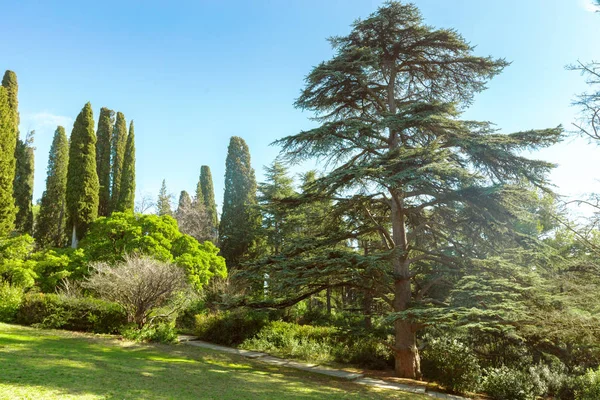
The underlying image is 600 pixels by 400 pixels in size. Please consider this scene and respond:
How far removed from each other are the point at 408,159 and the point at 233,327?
11109 millimetres

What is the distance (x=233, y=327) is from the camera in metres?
16.4

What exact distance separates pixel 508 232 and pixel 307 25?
27.7 feet

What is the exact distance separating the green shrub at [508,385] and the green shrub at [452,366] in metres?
0.35

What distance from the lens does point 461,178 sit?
9.55 m

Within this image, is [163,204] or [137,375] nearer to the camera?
[137,375]

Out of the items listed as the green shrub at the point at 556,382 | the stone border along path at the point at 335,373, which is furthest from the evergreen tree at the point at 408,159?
the green shrub at the point at 556,382

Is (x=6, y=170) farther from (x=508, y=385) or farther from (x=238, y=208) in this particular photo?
(x=508, y=385)

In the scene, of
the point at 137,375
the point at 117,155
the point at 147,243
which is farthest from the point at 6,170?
the point at 137,375

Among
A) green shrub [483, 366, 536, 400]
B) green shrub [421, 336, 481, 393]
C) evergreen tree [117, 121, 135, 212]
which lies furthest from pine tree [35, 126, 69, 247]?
green shrub [483, 366, 536, 400]

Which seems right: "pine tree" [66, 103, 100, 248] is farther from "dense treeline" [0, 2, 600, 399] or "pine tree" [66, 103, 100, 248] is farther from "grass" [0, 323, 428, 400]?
"grass" [0, 323, 428, 400]

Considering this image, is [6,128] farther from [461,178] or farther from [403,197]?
[461,178]

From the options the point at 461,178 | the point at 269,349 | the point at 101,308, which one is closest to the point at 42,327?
the point at 101,308

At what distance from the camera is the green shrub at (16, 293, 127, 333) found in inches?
571

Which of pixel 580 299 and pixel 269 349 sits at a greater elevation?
pixel 580 299
